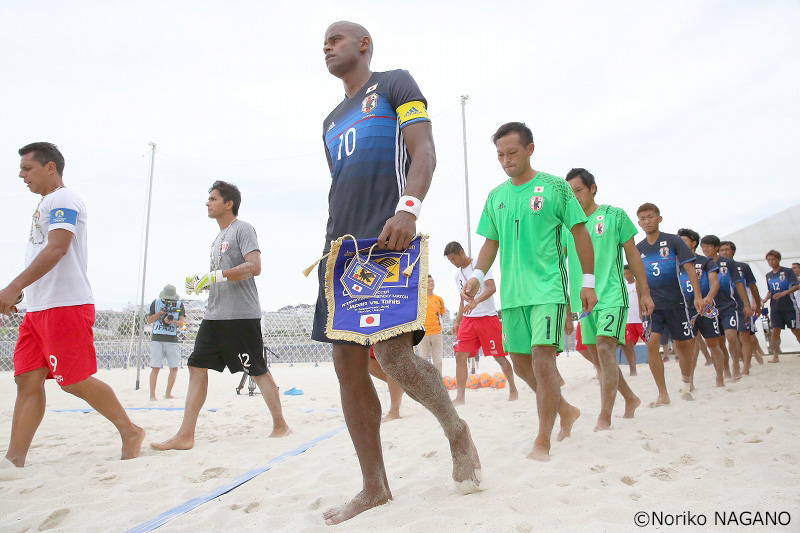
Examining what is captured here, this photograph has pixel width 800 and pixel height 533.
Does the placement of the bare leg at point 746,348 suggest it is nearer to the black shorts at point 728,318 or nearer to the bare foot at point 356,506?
the black shorts at point 728,318

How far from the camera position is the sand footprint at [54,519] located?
2135mm

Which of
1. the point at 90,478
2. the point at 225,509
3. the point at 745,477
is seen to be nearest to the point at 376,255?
the point at 225,509

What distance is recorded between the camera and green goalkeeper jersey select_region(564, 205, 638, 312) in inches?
168

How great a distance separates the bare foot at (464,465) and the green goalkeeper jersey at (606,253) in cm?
235

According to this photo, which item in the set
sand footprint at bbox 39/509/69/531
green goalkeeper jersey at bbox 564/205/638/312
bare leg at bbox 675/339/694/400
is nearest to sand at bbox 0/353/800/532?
sand footprint at bbox 39/509/69/531

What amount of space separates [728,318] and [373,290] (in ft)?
22.7

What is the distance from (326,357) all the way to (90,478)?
18299 mm

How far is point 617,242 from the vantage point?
438 cm

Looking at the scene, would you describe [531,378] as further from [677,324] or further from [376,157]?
[677,324]

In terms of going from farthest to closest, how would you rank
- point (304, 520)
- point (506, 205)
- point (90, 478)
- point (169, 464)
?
point (506, 205) → point (169, 464) → point (90, 478) → point (304, 520)

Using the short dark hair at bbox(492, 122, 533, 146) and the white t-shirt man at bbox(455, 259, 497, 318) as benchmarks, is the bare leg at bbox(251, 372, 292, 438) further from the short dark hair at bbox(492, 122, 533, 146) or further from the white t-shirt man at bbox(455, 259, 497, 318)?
the white t-shirt man at bbox(455, 259, 497, 318)

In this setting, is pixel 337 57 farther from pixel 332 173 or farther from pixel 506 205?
pixel 506 205

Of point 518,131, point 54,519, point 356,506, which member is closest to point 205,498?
point 54,519

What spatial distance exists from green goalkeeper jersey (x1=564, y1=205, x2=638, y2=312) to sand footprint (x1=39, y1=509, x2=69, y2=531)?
11.5ft
